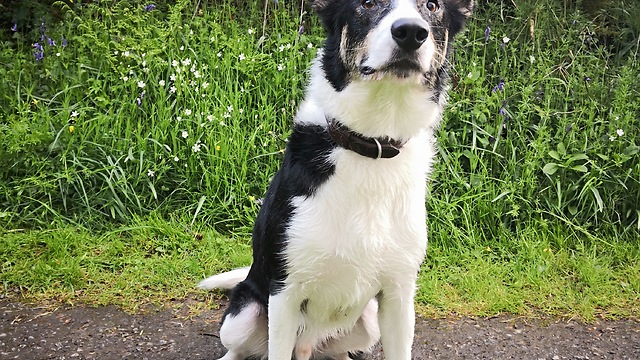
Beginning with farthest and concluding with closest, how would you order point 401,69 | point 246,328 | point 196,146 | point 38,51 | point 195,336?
1. point 38,51
2. point 196,146
3. point 195,336
4. point 246,328
5. point 401,69

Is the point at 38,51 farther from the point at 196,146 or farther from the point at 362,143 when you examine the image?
the point at 362,143

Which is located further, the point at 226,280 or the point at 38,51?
the point at 38,51

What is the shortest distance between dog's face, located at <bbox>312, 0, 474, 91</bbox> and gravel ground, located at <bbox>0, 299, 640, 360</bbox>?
135 cm

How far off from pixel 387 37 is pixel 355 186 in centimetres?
52

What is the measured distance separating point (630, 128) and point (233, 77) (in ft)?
7.87

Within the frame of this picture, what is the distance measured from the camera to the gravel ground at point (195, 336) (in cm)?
303

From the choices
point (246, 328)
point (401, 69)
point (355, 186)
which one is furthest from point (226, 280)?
point (401, 69)

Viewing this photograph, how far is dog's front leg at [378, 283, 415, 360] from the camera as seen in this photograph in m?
2.46

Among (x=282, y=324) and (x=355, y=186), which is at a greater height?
(x=355, y=186)

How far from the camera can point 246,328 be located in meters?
2.71

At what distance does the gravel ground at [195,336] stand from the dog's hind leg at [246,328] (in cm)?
33

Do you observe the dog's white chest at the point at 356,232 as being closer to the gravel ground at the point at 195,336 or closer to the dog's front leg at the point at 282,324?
the dog's front leg at the point at 282,324

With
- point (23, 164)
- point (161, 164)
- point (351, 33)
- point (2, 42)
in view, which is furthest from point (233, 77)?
point (351, 33)

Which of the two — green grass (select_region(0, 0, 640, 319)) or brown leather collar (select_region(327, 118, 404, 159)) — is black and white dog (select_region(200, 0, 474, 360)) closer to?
brown leather collar (select_region(327, 118, 404, 159))
